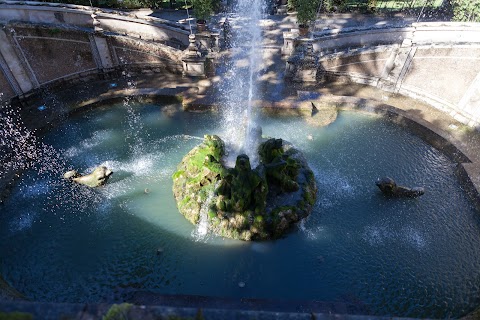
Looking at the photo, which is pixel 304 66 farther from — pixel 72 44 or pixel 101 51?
pixel 72 44

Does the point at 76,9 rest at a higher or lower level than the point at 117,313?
lower

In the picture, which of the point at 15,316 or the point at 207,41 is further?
the point at 207,41

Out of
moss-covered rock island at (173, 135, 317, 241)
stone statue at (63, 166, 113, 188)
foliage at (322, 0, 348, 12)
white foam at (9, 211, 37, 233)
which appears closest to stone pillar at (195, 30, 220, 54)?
moss-covered rock island at (173, 135, 317, 241)

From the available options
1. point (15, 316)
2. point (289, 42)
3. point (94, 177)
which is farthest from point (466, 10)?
point (15, 316)

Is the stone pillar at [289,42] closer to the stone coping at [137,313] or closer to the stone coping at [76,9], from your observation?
the stone coping at [76,9]

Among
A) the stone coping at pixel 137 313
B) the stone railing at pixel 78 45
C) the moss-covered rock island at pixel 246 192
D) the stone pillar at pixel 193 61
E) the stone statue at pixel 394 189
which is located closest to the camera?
the stone coping at pixel 137 313

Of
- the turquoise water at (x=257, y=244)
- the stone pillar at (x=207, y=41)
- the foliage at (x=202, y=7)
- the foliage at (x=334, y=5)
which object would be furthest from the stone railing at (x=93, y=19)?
the foliage at (x=334, y=5)

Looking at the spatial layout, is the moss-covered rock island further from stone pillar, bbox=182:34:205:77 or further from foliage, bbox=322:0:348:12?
foliage, bbox=322:0:348:12
